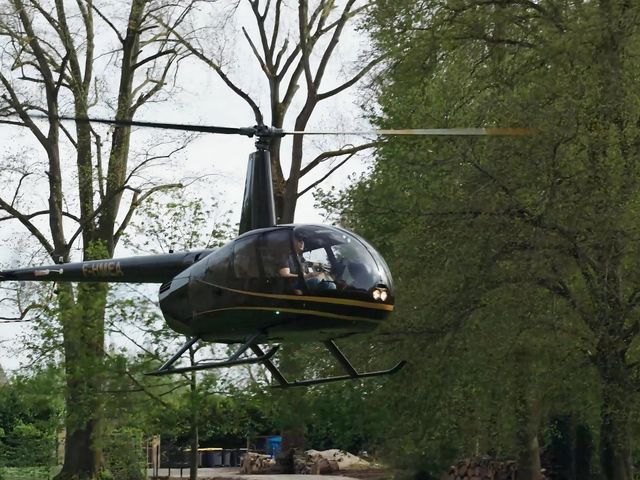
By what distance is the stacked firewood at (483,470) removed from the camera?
28.4 meters

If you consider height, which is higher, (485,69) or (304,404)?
(485,69)

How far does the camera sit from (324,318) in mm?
13102

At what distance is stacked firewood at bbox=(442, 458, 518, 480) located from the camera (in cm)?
2841

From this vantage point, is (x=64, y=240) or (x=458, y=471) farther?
(x=64, y=240)

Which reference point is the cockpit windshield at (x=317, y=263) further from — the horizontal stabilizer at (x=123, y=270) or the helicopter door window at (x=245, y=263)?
the horizontal stabilizer at (x=123, y=270)

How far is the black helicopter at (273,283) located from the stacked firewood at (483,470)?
48.5 feet

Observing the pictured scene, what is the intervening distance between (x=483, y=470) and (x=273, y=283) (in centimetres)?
1722

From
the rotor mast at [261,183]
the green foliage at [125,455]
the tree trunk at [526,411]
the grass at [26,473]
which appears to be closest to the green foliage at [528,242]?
the tree trunk at [526,411]

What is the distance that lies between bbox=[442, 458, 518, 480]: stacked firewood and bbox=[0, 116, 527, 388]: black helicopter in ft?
48.5

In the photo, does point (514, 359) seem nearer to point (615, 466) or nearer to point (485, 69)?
point (615, 466)

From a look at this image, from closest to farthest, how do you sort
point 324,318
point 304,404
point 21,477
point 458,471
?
point 324,318 < point 304,404 < point 458,471 < point 21,477

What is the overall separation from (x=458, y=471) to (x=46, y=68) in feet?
51.1

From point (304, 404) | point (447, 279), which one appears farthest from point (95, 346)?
point (447, 279)

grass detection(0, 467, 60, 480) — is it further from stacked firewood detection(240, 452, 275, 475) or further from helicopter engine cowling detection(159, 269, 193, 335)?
helicopter engine cowling detection(159, 269, 193, 335)
